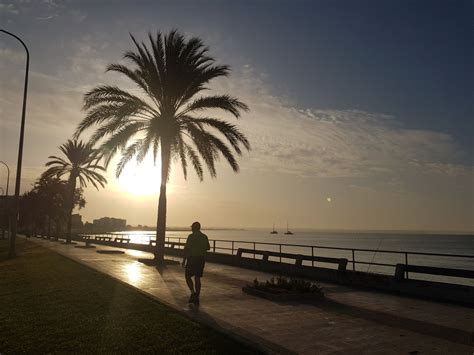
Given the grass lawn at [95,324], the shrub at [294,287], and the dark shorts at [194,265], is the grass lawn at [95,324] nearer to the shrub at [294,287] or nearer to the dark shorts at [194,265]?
the dark shorts at [194,265]

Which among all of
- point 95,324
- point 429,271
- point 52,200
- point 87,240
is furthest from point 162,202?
point 52,200

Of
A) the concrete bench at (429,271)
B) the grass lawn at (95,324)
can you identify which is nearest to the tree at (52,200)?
the grass lawn at (95,324)

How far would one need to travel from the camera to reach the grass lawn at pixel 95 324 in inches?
247

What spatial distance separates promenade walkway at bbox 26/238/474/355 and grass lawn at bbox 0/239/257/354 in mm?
627

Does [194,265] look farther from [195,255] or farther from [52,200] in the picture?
[52,200]

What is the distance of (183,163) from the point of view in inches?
931

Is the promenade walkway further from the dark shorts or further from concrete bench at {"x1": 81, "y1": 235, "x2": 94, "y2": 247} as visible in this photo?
concrete bench at {"x1": 81, "y1": 235, "x2": 94, "y2": 247}

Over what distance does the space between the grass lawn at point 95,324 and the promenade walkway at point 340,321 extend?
0.63 meters

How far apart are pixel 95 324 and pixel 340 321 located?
497 centimetres

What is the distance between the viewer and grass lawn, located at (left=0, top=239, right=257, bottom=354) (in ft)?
20.6

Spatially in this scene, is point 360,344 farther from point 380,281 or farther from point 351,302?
point 380,281

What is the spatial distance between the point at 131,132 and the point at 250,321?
49.5 ft

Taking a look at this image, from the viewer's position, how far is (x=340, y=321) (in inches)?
330

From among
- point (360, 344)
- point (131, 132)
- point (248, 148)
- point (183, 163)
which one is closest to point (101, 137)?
point (131, 132)
